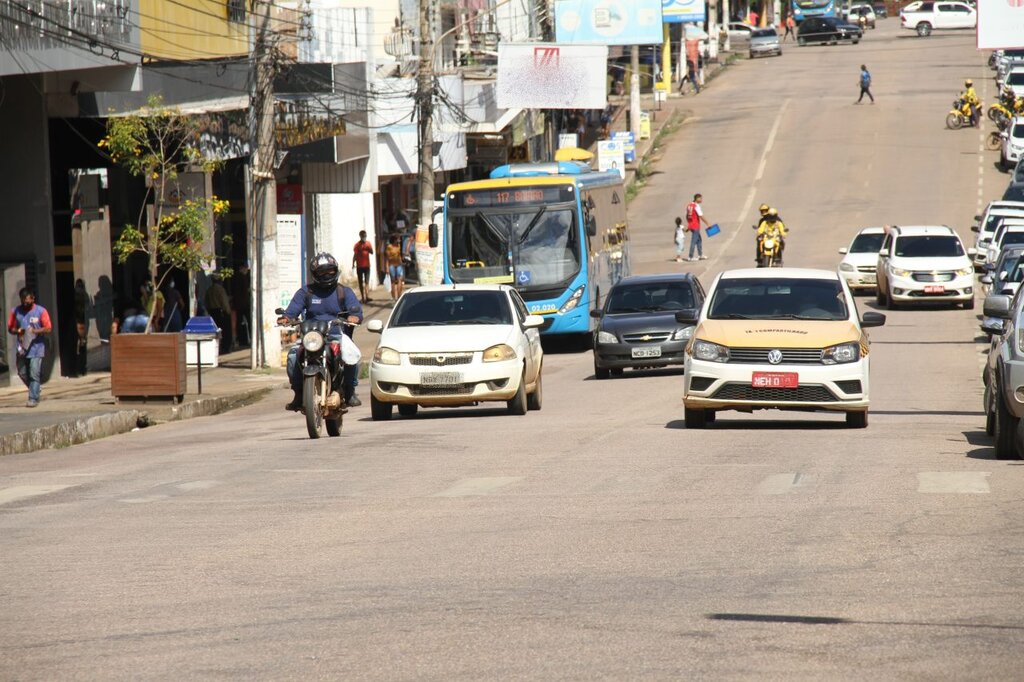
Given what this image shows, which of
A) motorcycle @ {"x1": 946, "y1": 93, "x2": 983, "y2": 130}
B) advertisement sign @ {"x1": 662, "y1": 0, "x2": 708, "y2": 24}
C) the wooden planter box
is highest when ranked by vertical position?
advertisement sign @ {"x1": 662, "y1": 0, "x2": 708, "y2": 24}

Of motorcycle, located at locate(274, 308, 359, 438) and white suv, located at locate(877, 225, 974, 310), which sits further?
white suv, located at locate(877, 225, 974, 310)

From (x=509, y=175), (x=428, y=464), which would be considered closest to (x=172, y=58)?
(x=509, y=175)

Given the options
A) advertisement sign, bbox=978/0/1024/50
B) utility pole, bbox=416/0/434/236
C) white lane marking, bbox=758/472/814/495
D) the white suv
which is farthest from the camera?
advertisement sign, bbox=978/0/1024/50

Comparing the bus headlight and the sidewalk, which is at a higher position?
the bus headlight

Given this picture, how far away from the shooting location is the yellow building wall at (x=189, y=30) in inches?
1182

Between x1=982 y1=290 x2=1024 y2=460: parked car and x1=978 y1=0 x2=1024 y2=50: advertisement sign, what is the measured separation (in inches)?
958

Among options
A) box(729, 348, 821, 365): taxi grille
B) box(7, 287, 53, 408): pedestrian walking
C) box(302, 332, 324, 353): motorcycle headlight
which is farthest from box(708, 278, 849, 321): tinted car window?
box(7, 287, 53, 408): pedestrian walking

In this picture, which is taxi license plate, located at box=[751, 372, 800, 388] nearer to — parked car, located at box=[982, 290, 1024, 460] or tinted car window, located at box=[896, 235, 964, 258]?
parked car, located at box=[982, 290, 1024, 460]

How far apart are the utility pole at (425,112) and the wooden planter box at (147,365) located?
44.4ft

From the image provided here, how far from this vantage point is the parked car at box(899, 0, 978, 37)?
111 meters

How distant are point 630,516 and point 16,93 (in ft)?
66.5

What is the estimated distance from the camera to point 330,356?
16.8 m

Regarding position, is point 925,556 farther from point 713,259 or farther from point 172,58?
point 713,259

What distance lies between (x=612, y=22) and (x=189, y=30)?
2991 cm
